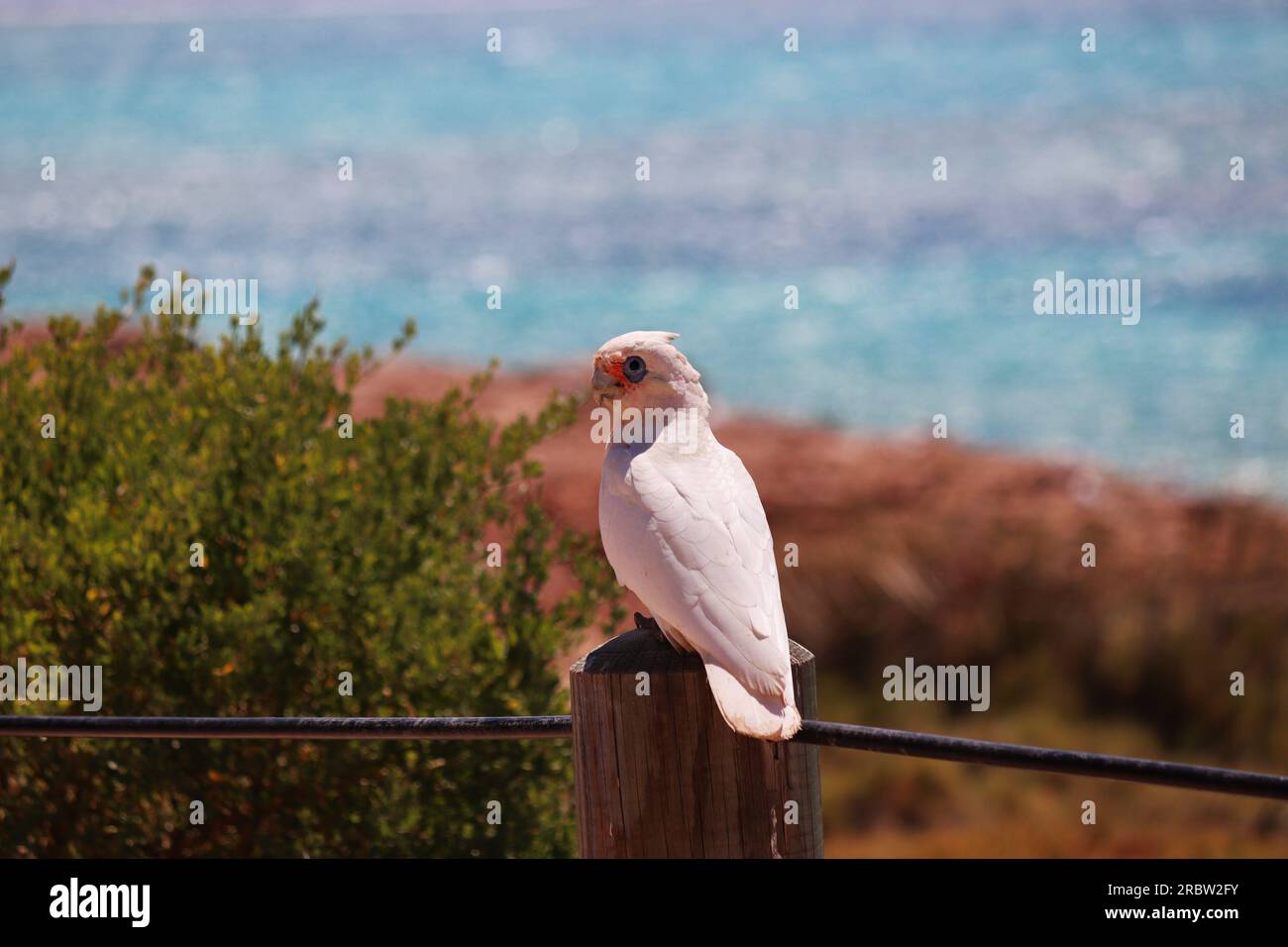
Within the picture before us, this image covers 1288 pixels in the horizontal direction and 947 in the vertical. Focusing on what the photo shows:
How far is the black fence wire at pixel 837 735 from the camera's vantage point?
194 cm

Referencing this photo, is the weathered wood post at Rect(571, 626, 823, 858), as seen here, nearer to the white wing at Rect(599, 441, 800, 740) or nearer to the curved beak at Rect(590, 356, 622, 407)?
the white wing at Rect(599, 441, 800, 740)

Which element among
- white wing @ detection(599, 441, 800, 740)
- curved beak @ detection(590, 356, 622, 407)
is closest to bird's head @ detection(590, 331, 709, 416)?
curved beak @ detection(590, 356, 622, 407)

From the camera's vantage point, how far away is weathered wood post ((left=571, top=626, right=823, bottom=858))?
225 centimetres

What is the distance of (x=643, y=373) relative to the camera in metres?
3.11

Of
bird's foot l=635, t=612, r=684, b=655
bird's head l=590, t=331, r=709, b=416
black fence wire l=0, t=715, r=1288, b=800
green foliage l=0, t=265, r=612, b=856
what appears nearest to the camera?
black fence wire l=0, t=715, r=1288, b=800

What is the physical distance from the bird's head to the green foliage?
115 cm

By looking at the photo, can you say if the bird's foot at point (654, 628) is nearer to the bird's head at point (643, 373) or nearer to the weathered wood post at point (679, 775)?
the weathered wood post at point (679, 775)

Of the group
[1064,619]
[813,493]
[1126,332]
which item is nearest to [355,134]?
[1126,332]

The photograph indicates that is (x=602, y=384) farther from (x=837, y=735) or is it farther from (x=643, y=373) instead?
(x=837, y=735)

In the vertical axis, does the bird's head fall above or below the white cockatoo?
above

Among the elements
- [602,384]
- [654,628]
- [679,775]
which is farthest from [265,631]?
[679,775]

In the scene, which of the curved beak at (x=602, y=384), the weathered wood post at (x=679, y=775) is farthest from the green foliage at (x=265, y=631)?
the weathered wood post at (x=679, y=775)

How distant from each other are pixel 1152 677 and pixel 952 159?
30779 mm
